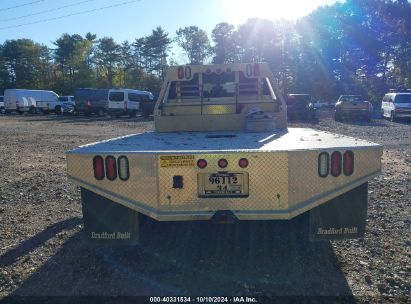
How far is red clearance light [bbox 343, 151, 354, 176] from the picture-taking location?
3.27 m

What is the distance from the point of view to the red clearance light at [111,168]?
331cm

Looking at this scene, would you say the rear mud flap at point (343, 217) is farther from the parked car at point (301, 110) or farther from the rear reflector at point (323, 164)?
the parked car at point (301, 110)

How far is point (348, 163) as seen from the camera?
129 inches

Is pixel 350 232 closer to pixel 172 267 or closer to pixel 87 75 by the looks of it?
pixel 172 267

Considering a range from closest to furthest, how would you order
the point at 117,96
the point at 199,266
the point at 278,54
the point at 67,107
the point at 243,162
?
the point at 243,162
the point at 199,266
the point at 117,96
the point at 67,107
the point at 278,54

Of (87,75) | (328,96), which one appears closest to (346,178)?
(328,96)

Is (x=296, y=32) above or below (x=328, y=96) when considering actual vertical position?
above

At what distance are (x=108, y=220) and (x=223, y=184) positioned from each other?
120cm

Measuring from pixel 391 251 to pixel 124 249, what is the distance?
2824 mm

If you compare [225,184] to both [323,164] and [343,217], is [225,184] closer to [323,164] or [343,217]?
[323,164]

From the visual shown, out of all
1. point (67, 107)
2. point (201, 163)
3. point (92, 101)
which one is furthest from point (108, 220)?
point (67, 107)

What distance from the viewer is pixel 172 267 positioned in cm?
373

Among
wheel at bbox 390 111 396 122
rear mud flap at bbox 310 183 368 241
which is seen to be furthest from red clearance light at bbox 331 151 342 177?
wheel at bbox 390 111 396 122

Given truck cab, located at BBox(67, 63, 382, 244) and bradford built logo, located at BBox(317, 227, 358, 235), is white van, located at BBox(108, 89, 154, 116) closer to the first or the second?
truck cab, located at BBox(67, 63, 382, 244)
